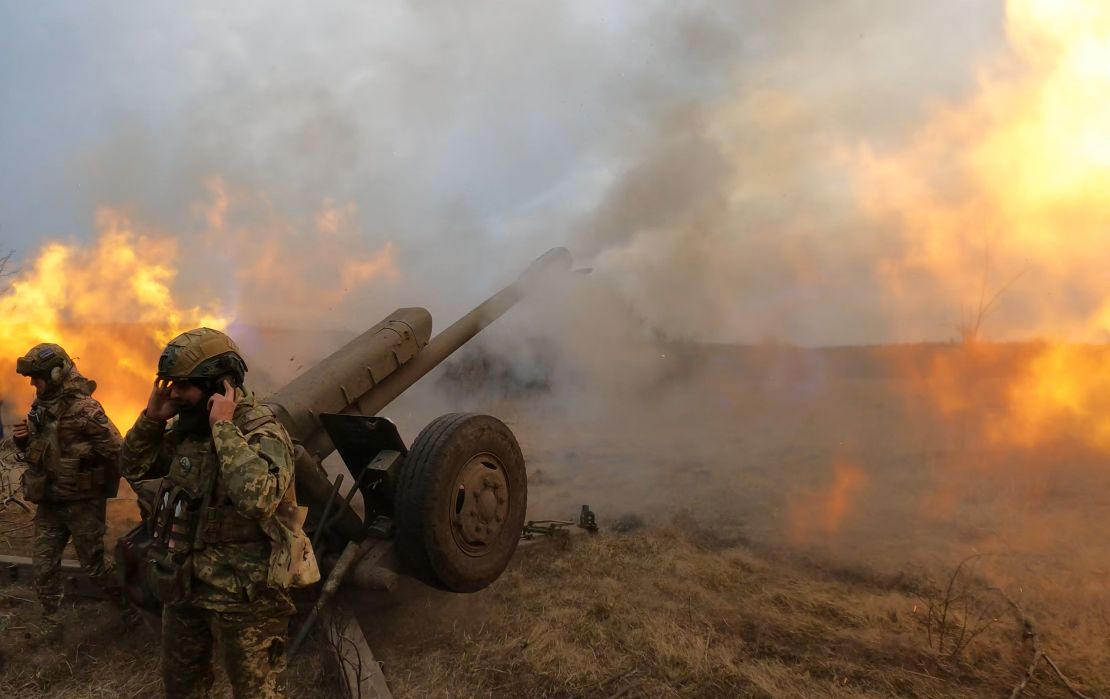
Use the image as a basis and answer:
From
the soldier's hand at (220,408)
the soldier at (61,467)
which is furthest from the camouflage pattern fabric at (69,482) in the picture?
the soldier's hand at (220,408)

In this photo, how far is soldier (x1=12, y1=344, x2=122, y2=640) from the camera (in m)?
4.35

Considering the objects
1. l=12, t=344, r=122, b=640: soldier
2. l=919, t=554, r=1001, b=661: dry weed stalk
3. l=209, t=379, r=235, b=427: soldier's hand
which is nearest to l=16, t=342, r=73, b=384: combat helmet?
l=12, t=344, r=122, b=640: soldier

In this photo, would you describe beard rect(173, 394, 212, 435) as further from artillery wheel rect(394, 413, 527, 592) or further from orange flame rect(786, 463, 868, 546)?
orange flame rect(786, 463, 868, 546)

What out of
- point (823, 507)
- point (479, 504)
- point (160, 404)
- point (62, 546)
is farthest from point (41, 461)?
point (823, 507)

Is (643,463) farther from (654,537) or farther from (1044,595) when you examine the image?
(1044,595)

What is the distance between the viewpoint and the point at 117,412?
9516 millimetres

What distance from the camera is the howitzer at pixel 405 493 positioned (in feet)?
12.4

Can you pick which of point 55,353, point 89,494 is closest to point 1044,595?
point 89,494

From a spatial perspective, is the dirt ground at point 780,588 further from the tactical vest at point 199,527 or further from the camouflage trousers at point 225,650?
the tactical vest at point 199,527

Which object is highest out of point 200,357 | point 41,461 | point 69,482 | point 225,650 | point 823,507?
point 823,507

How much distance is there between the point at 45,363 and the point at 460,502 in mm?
3016

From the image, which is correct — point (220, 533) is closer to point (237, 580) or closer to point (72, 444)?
point (237, 580)

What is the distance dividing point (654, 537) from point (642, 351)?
23.0 feet

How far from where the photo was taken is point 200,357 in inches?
99.7
